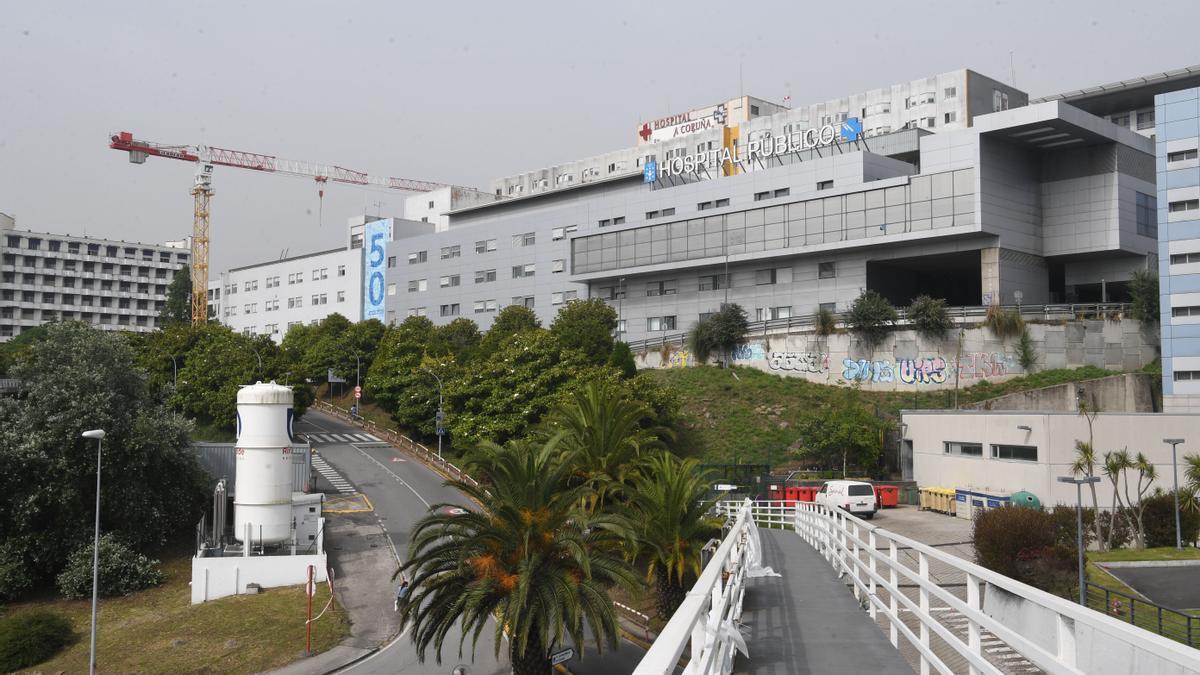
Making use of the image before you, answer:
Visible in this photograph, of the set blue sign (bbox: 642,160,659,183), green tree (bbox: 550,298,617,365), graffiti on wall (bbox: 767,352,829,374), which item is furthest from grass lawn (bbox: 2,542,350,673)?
blue sign (bbox: 642,160,659,183)

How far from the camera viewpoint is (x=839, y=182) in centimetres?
6719

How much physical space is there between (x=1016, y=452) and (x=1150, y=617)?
21426 mm

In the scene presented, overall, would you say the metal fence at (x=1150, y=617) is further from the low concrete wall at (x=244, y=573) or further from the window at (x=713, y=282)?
the window at (x=713, y=282)

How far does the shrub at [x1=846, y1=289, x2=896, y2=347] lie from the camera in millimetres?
59000

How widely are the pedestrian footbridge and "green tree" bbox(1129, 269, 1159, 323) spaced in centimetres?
4661

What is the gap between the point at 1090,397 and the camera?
171 ft

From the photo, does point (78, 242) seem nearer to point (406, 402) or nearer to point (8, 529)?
point (406, 402)

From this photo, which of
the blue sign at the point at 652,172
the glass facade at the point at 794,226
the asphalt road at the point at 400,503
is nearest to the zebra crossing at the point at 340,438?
the asphalt road at the point at 400,503

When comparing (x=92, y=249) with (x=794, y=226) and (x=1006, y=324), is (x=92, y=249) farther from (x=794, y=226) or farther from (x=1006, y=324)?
(x=1006, y=324)

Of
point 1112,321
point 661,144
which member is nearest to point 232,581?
point 1112,321

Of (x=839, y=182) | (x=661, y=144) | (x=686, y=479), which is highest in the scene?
(x=661, y=144)

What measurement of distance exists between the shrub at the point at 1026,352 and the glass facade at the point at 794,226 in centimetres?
775

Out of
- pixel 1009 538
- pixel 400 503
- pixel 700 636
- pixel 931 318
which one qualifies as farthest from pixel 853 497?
pixel 700 636

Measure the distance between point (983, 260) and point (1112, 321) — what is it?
27.1ft
